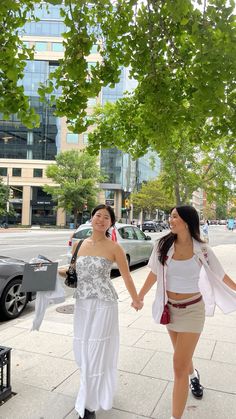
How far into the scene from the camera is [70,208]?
5556cm

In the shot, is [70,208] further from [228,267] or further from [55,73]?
[55,73]

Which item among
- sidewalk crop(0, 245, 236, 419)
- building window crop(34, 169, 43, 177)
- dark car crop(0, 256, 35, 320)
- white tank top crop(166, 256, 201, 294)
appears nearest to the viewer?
white tank top crop(166, 256, 201, 294)

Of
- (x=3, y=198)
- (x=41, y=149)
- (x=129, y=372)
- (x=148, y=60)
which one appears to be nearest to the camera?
(x=129, y=372)

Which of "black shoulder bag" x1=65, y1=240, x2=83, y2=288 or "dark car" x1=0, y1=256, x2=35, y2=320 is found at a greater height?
"black shoulder bag" x1=65, y1=240, x2=83, y2=288

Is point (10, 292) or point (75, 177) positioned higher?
point (75, 177)

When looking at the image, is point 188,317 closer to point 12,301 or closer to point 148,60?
point 148,60

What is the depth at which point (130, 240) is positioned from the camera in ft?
41.5

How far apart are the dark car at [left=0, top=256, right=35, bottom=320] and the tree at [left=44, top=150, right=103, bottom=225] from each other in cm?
4660

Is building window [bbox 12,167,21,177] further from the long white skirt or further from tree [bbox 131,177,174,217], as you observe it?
the long white skirt

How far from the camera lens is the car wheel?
6.55 metres

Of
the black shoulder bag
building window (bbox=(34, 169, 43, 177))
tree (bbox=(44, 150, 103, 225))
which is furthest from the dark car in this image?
building window (bbox=(34, 169, 43, 177))

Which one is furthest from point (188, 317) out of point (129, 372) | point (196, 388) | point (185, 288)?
point (129, 372)

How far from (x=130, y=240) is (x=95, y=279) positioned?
375 inches

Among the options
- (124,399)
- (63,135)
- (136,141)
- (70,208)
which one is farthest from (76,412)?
(63,135)
